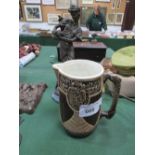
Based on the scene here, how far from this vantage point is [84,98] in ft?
1.18

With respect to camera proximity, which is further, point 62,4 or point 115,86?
point 62,4

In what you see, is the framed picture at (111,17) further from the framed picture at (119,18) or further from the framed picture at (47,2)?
the framed picture at (47,2)

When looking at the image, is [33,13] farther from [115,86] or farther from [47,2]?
[115,86]

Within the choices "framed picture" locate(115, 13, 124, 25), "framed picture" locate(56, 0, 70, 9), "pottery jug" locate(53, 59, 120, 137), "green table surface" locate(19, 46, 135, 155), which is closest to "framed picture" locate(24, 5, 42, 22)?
"framed picture" locate(56, 0, 70, 9)

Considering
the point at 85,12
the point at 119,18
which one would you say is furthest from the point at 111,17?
the point at 85,12

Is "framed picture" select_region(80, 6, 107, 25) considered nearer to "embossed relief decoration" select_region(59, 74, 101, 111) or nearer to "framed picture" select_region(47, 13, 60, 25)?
"framed picture" select_region(47, 13, 60, 25)

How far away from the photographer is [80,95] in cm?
36

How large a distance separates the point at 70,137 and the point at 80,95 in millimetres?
123

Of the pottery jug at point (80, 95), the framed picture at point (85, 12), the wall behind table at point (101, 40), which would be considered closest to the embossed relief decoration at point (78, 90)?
the pottery jug at point (80, 95)

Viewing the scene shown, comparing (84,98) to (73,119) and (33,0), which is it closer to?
(73,119)

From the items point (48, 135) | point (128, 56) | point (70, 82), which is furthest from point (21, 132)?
point (128, 56)

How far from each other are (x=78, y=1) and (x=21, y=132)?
1510 millimetres

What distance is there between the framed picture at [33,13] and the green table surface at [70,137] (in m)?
1.42

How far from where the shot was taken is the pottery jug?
13.9 inches
